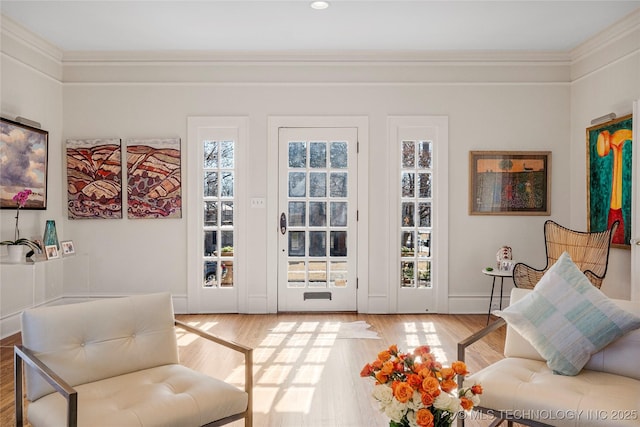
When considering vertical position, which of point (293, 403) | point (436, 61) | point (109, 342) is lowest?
point (293, 403)

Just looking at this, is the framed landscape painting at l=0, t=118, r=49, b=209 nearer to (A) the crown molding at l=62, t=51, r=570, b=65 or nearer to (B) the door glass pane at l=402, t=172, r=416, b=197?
(A) the crown molding at l=62, t=51, r=570, b=65

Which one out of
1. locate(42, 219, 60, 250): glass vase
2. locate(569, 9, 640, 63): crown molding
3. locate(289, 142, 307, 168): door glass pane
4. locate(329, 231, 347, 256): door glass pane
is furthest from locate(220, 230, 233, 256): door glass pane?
locate(569, 9, 640, 63): crown molding

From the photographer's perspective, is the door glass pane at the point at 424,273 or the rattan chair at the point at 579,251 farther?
the door glass pane at the point at 424,273

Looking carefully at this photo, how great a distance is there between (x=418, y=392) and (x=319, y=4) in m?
3.37

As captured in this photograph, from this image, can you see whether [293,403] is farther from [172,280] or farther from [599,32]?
[599,32]

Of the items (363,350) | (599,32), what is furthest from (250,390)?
(599,32)

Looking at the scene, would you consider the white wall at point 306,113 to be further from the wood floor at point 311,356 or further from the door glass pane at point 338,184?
the wood floor at point 311,356

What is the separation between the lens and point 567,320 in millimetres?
2133

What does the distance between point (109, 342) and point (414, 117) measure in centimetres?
390

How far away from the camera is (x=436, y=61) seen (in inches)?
198

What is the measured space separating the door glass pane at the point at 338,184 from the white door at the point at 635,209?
2651 mm

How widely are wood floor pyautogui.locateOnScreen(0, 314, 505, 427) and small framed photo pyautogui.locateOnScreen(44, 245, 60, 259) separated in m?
0.79

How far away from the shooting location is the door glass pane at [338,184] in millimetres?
5086

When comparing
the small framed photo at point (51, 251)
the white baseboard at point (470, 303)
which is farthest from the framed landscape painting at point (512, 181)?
the small framed photo at point (51, 251)
